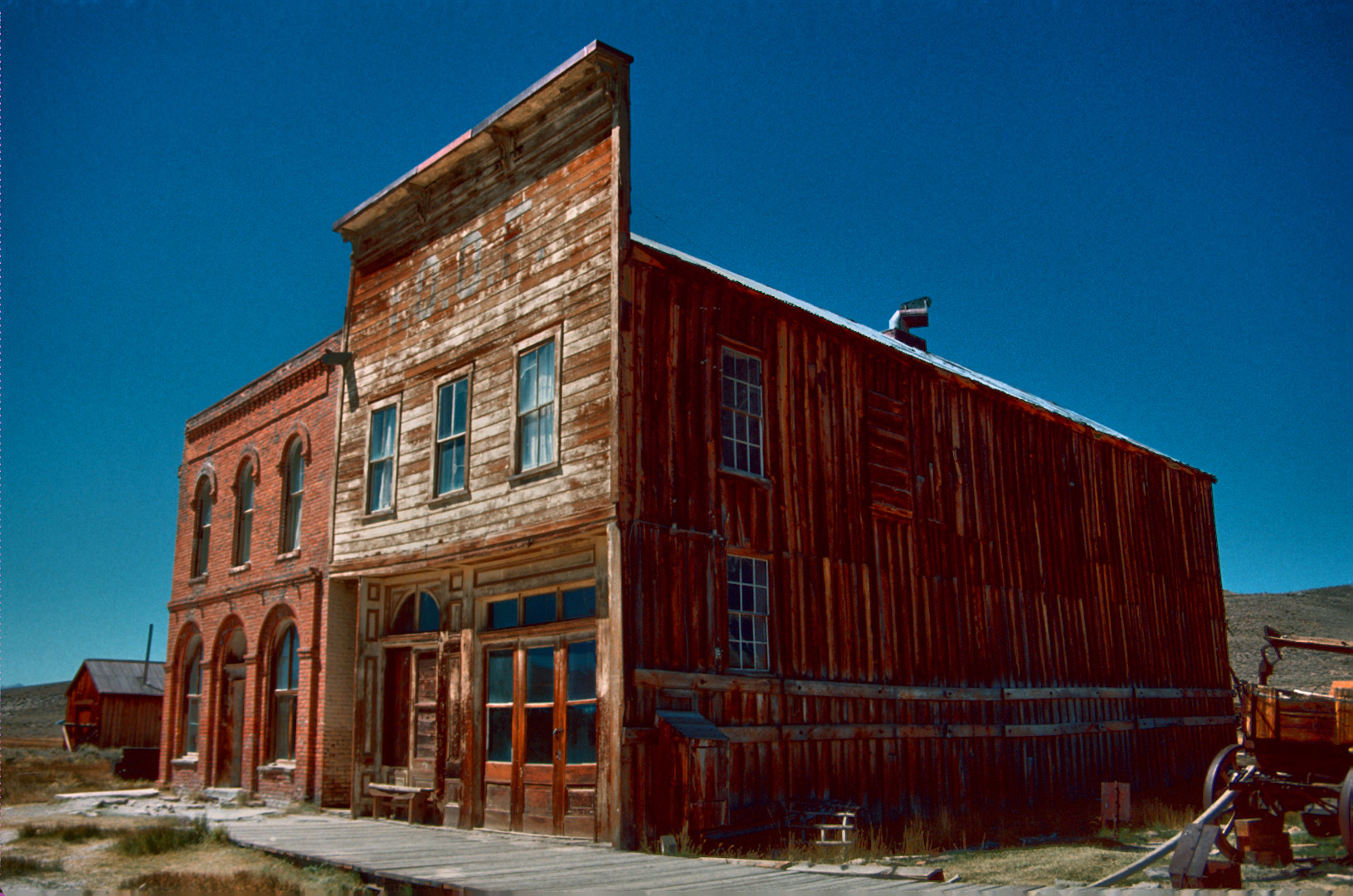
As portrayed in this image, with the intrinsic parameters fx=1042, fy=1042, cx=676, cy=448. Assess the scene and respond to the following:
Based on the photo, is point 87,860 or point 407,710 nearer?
point 87,860

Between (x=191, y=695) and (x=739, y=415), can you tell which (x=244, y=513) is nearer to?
(x=191, y=695)

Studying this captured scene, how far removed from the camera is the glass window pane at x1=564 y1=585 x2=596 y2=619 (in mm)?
12773

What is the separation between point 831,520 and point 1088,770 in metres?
7.88

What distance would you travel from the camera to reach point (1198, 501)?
24188 mm

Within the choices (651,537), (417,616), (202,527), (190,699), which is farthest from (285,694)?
(651,537)

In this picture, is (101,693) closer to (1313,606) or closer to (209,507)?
(209,507)

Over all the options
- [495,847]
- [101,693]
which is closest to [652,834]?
[495,847]

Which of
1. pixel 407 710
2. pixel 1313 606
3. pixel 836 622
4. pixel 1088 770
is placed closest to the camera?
pixel 836 622

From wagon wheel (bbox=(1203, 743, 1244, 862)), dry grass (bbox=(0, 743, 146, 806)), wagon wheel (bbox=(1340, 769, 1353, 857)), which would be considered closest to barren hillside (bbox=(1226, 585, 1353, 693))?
wagon wheel (bbox=(1203, 743, 1244, 862))

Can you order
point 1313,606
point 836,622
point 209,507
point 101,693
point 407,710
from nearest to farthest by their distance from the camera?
point 836,622 → point 407,710 → point 209,507 → point 101,693 → point 1313,606

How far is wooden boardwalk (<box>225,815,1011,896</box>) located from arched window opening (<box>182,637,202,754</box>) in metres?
9.75

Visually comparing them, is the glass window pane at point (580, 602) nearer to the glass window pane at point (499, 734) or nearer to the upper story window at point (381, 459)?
the glass window pane at point (499, 734)

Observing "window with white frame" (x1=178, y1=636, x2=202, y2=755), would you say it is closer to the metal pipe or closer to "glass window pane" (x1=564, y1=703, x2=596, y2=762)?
"glass window pane" (x1=564, y1=703, x2=596, y2=762)

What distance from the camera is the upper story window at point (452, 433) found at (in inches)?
596
